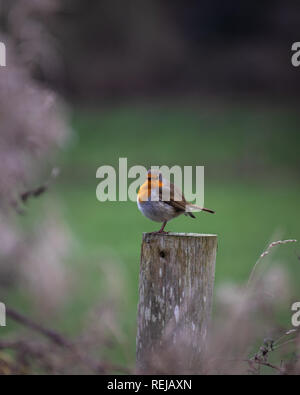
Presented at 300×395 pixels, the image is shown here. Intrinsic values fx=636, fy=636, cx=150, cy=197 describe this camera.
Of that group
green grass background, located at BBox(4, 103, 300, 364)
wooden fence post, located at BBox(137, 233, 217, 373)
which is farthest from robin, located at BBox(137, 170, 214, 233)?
green grass background, located at BBox(4, 103, 300, 364)

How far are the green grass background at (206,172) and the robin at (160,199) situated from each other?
544cm


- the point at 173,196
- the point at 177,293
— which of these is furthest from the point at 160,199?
the point at 177,293

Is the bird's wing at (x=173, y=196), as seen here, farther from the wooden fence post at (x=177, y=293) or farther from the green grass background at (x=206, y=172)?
the green grass background at (x=206, y=172)

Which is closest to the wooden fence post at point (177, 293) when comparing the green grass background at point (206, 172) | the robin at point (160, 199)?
the robin at point (160, 199)

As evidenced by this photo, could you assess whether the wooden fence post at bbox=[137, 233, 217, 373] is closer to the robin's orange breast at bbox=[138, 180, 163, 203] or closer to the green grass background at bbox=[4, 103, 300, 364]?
the robin's orange breast at bbox=[138, 180, 163, 203]

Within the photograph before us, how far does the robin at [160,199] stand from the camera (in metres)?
3.88

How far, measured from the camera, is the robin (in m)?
3.88

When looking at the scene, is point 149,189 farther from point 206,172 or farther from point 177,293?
point 206,172

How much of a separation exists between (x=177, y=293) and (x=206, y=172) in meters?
19.2

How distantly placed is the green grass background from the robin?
17.9 feet

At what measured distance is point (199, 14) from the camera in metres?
26.4

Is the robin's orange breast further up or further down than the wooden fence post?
further up

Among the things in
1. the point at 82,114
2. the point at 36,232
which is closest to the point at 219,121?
the point at 82,114
